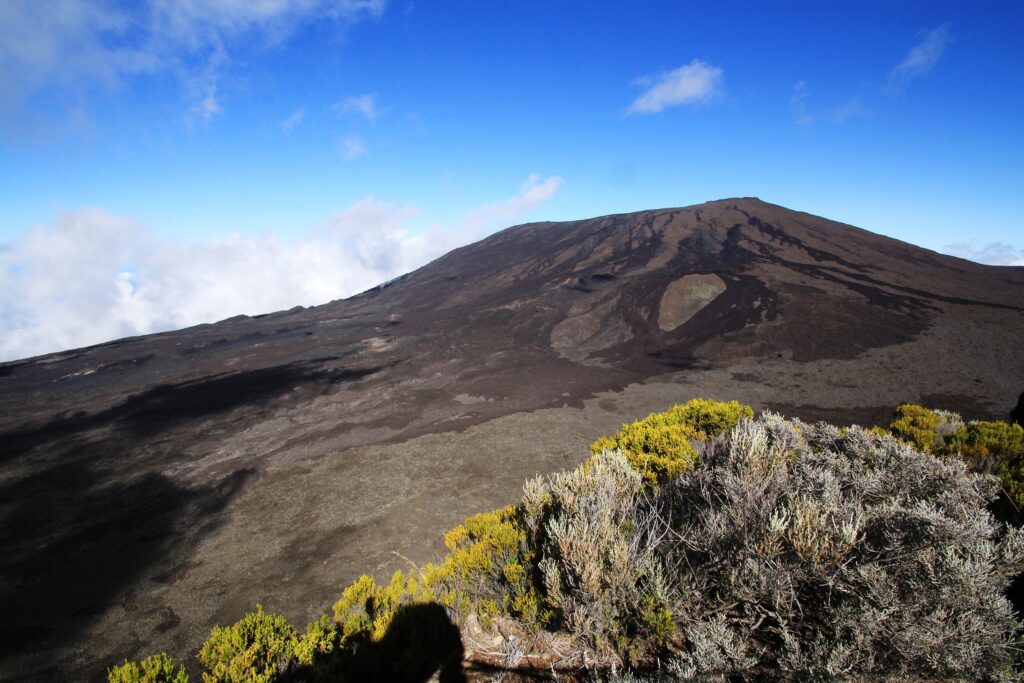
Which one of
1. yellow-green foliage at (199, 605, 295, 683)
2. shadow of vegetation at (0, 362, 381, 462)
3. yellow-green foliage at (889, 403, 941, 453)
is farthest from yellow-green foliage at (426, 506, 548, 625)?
shadow of vegetation at (0, 362, 381, 462)

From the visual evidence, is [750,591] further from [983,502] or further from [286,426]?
[286,426]

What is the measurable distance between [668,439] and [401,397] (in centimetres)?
1372

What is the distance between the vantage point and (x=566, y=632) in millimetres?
4047

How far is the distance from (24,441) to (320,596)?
17.2 meters

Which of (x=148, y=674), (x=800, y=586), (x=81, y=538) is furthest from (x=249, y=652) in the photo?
(x=81, y=538)

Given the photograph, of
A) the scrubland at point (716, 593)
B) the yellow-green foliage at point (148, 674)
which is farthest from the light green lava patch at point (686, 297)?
the yellow-green foliage at point (148, 674)

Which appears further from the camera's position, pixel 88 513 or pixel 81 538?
pixel 88 513

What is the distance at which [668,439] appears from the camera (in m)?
8.18

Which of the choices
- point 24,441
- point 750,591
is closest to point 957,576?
point 750,591

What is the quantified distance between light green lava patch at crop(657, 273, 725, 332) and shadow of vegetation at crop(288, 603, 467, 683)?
72.0 ft

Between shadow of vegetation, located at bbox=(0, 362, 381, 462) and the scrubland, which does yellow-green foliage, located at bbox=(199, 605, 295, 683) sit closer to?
the scrubland

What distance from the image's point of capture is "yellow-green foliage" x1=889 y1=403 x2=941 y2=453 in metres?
9.69

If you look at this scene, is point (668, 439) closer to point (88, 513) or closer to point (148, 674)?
point (148, 674)

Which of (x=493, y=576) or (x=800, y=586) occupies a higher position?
(x=800, y=586)
